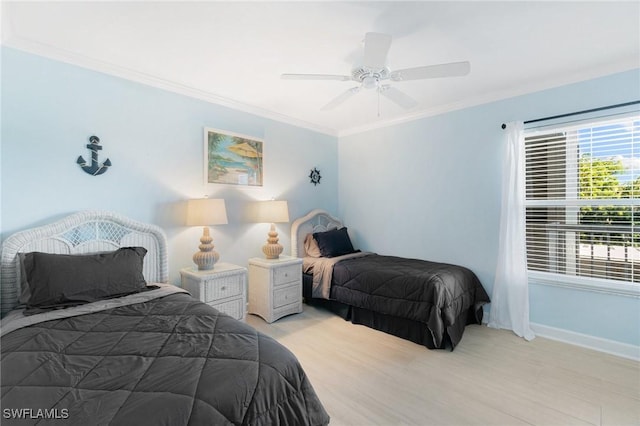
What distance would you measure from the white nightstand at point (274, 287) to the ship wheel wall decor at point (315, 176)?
53.5 inches

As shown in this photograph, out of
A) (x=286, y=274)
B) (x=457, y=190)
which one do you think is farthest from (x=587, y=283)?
(x=286, y=274)

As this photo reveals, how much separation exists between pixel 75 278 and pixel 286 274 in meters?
1.91

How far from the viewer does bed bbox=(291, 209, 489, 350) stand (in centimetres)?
269

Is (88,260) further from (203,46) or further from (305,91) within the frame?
(305,91)

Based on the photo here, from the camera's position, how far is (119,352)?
4.38ft

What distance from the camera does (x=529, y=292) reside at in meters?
3.03

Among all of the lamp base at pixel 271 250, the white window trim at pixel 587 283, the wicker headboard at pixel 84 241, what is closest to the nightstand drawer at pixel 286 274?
the lamp base at pixel 271 250

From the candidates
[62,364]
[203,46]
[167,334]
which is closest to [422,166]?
[203,46]

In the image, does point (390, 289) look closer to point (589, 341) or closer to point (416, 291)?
point (416, 291)

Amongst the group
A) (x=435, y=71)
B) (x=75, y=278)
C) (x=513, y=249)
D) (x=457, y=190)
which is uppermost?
(x=435, y=71)

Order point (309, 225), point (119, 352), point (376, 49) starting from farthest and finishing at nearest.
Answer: point (309, 225), point (376, 49), point (119, 352)

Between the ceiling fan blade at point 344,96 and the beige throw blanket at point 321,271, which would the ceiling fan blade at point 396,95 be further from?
the beige throw blanket at point 321,271

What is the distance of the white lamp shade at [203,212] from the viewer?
2870 millimetres

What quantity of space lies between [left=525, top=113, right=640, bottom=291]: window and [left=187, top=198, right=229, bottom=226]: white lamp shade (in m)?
3.15
